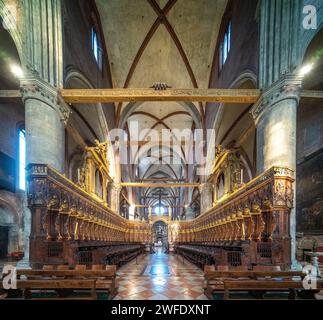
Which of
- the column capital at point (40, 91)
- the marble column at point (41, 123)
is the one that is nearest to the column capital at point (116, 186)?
the marble column at point (41, 123)

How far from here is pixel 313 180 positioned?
1112cm

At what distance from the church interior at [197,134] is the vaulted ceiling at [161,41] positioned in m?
0.08

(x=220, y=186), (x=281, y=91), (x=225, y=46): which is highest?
(x=225, y=46)

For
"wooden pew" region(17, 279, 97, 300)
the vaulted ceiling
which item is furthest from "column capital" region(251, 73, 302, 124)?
the vaulted ceiling

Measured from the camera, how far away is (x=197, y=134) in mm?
20547

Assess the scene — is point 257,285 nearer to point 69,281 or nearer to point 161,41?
point 69,281

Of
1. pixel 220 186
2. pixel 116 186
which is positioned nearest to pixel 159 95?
pixel 220 186

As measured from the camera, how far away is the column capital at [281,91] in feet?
24.7

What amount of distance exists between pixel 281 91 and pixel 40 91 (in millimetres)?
7726

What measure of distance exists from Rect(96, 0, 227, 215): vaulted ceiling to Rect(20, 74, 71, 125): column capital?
9259mm

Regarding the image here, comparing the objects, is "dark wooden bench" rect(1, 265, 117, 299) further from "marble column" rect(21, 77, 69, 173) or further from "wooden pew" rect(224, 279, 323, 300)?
"marble column" rect(21, 77, 69, 173)

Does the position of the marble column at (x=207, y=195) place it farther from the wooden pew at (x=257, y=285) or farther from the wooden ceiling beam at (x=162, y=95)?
the wooden pew at (x=257, y=285)

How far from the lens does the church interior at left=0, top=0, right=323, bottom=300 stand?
559 centimetres

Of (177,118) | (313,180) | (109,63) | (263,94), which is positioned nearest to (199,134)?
(177,118)
